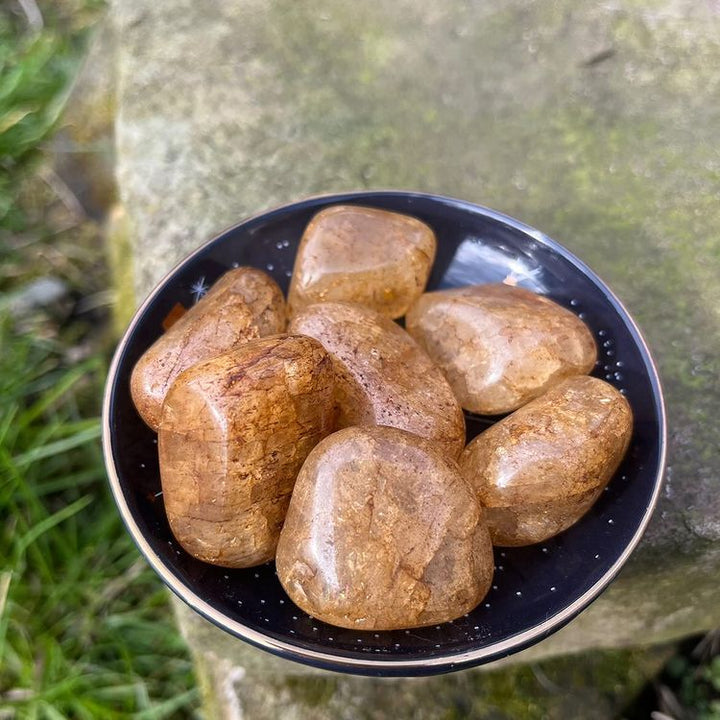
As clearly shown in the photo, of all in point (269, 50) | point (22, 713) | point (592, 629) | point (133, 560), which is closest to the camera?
point (592, 629)

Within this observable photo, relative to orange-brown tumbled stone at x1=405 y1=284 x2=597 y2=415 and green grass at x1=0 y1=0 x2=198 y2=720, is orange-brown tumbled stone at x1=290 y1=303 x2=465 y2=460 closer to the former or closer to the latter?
orange-brown tumbled stone at x1=405 y1=284 x2=597 y2=415

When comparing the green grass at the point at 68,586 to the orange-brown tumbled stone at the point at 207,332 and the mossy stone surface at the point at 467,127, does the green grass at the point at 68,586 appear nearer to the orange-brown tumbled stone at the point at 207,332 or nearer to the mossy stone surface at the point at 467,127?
the mossy stone surface at the point at 467,127

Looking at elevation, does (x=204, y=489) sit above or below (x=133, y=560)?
above

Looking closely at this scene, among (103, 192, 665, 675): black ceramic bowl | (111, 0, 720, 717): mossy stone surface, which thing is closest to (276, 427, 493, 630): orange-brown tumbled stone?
(103, 192, 665, 675): black ceramic bowl

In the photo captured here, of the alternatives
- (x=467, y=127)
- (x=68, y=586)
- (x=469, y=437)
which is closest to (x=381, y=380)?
(x=469, y=437)

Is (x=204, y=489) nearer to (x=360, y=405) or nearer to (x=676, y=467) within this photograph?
(x=360, y=405)

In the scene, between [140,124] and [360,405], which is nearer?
[360,405]

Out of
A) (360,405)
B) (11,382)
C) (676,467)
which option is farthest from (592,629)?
(11,382)
